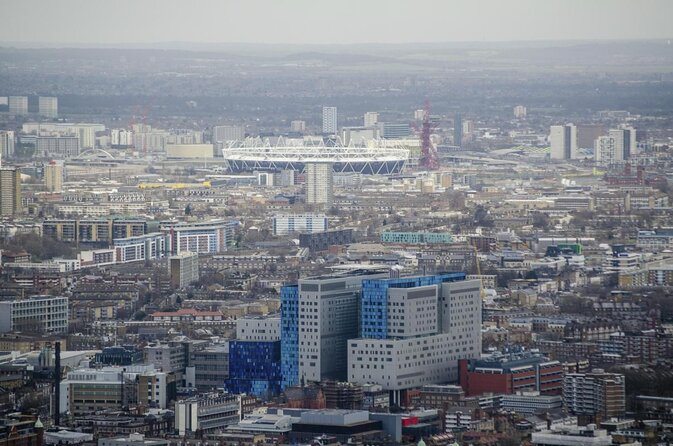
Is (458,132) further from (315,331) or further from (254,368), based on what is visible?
(315,331)

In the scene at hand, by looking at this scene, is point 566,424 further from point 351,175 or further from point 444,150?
point 444,150

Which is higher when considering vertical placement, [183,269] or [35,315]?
[183,269]

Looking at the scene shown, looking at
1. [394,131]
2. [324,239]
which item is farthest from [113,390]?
[394,131]

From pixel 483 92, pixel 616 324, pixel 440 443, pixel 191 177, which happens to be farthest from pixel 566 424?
pixel 483 92

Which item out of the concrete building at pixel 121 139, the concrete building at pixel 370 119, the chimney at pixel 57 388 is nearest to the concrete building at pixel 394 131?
the concrete building at pixel 370 119

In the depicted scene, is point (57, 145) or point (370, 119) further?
point (370, 119)

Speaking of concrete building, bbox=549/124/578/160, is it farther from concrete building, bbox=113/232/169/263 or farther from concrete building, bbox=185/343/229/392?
concrete building, bbox=185/343/229/392
